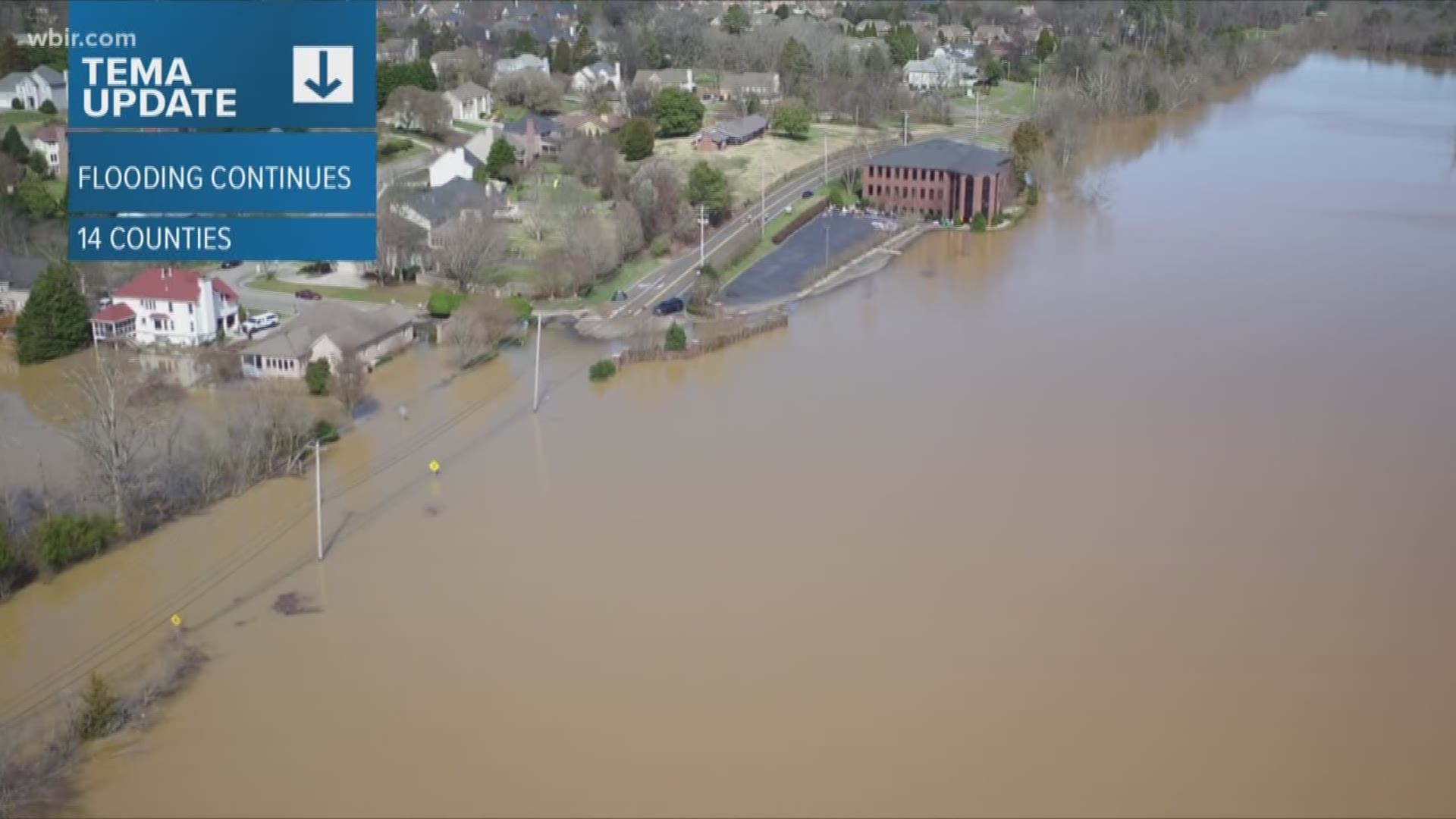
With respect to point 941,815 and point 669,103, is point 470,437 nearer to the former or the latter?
point 941,815

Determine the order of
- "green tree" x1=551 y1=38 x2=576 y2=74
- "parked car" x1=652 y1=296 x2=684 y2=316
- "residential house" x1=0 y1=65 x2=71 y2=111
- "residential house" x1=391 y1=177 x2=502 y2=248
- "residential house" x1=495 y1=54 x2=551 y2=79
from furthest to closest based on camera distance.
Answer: "green tree" x1=551 y1=38 x2=576 y2=74, "residential house" x1=495 y1=54 x2=551 y2=79, "residential house" x1=0 y1=65 x2=71 y2=111, "residential house" x1=391 y1=177 x2=502 y2=248, "parked car" x1=652 y1=296 x2=684 y2=316

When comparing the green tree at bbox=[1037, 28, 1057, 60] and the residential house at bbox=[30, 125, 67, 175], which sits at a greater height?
Answer: the green tree at bbox=[1037, 28, 1057, 60]

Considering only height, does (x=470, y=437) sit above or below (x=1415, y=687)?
above

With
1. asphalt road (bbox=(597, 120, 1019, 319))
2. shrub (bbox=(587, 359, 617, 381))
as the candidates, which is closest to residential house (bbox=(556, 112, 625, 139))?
asphalt road (bbox=(597, 120, 1019, 319))

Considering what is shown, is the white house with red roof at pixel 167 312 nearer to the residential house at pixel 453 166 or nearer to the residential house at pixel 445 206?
the residential house at pixel 445 206

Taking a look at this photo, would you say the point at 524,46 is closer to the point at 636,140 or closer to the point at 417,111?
the point at 417,111

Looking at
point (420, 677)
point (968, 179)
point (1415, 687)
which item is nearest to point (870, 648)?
point (420, 677)

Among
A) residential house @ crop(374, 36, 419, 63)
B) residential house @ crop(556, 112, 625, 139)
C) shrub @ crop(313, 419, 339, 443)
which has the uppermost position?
residential house @ crop(374, 36, 419, 63)

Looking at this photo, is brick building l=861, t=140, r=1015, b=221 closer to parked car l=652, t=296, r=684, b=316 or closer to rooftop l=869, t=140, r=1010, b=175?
rooftop l=869, t=140, r=1010, b=175
